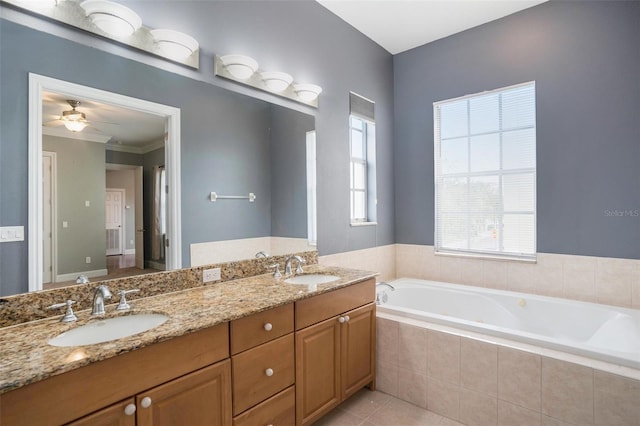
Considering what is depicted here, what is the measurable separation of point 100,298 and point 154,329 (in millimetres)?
361

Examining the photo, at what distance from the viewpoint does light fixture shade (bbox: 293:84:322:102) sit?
2.58 metres

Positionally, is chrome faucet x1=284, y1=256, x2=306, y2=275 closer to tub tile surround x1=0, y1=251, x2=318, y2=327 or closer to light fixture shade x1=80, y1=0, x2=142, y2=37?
tub tile surround x1=0, y1=251, x2=318, y2=327

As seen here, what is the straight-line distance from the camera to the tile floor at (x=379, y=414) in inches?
82.5

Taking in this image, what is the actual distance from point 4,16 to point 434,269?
11.9 ft

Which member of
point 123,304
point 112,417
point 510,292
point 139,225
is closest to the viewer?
point 112,417

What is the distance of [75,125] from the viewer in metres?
1.50

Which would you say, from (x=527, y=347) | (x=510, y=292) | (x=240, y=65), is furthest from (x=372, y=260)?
(x=240, y=65)

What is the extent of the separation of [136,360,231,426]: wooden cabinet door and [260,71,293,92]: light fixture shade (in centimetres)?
182

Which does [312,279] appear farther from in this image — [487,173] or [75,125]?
[487,173]

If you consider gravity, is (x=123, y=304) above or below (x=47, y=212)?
below

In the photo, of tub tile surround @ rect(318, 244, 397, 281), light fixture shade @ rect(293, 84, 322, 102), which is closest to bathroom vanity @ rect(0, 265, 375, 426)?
tub tile surround @ rect(318, 244, 397, 281)

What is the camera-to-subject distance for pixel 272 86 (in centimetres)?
238

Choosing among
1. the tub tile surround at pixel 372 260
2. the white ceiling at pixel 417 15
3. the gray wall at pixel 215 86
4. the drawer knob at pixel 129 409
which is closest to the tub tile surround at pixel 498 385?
the tub tile surround at pixel 372 260

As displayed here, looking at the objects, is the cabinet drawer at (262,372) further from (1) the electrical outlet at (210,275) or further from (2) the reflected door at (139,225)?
(2) the reflected door at (139,225)
